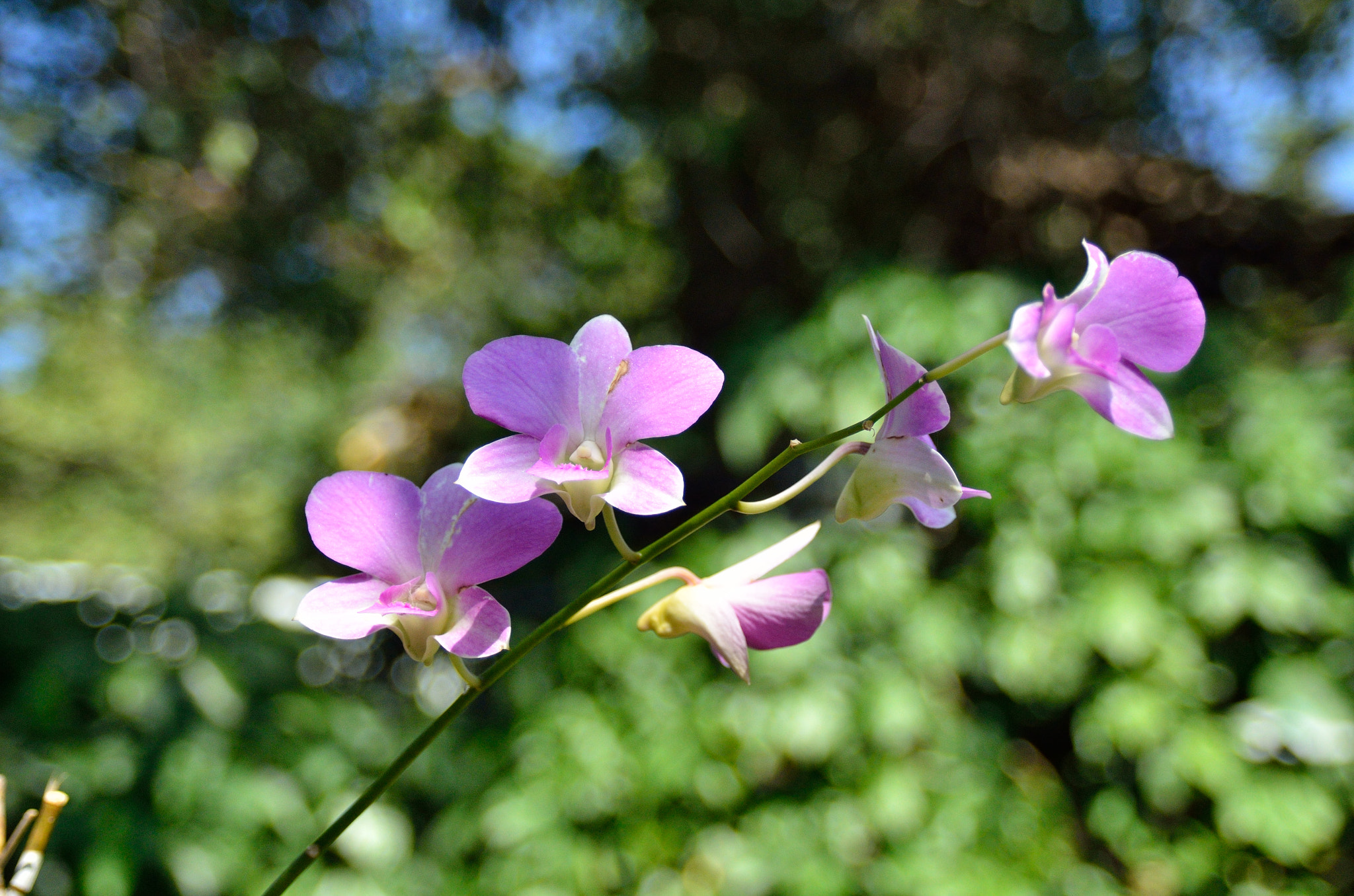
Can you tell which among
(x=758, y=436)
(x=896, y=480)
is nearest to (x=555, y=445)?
(x=896, y=480)

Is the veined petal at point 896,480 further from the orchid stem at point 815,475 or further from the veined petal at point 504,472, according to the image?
the veined petal at point 504,472

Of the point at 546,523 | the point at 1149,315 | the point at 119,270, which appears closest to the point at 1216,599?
the point at 1149,315

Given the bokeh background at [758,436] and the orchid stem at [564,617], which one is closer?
the orchid stem at [564,617]

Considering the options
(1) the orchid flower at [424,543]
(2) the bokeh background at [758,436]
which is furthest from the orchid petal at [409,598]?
(2) the bokeh background at [758,436]

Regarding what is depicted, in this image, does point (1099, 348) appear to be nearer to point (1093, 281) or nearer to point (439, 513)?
point (1093, 281)

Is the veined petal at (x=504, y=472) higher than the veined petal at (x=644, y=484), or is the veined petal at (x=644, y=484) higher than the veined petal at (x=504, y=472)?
the veined petal at (x=504, y=472)
